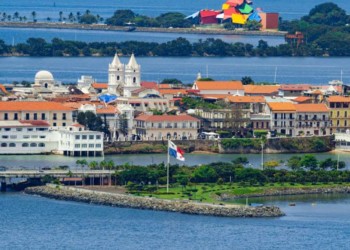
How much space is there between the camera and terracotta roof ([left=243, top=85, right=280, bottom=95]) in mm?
65125

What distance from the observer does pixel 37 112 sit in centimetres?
5750

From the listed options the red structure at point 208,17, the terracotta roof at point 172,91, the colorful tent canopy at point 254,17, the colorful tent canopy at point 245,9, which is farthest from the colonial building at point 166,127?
the red structure at point 208,17

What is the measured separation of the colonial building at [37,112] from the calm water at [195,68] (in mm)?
15700

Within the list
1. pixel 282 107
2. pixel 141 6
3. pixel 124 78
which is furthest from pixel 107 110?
pixel 141 6

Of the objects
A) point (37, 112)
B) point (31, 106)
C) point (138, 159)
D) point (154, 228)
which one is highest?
point (31, 106)

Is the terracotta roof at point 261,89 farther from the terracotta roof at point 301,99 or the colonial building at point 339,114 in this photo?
the colonial building at point 339,114

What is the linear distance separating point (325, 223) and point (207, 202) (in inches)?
115

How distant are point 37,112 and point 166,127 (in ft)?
11.5

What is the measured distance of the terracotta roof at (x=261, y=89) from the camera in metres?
65.1

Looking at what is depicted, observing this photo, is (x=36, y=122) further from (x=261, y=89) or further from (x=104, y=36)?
(x=104, y=36)

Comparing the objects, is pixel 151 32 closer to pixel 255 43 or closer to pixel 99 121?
pixel 255 43

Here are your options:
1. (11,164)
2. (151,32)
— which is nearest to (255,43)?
(151,32)

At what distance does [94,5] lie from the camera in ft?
581

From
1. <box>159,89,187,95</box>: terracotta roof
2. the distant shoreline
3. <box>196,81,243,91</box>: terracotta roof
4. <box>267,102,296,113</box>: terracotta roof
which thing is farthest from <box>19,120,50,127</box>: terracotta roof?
the distant shoreline
